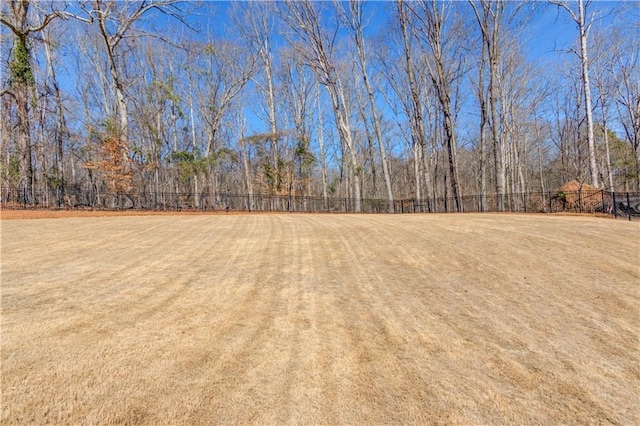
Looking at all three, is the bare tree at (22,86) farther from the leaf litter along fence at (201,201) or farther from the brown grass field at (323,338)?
the brown grass field at (323,338)

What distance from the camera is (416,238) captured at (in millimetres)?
7141

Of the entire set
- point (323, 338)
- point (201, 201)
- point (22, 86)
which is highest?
point (22, 86)

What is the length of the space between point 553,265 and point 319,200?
69.7 feet

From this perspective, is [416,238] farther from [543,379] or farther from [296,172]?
[296,172]

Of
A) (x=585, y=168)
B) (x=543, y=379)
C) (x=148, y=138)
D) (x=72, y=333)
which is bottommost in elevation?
(x=543, y=379)

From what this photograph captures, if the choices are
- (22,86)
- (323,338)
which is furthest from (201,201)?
(323,338)

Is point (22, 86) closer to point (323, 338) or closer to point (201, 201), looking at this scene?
point (201, 201)

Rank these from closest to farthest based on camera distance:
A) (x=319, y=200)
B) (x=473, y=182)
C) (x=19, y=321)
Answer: (x=19, y=321) < (x=319, y=200) < (x=473, y=182)

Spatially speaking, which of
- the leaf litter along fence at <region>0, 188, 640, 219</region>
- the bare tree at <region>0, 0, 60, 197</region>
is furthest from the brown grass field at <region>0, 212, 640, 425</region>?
the bare tree at <region>0, 0, 60, 197</region>

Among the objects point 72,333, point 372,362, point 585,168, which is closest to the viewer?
point 372,362

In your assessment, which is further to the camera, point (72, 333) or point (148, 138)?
point (148, 138)

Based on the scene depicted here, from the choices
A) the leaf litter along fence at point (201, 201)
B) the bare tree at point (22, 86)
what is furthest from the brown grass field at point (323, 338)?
the bare tree at point (22, 86)

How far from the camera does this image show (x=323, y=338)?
2.72 meters

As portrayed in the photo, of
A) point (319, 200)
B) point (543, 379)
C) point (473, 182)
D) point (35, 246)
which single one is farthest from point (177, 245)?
point (473, 182)
